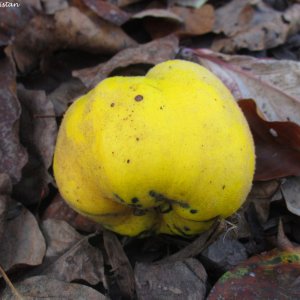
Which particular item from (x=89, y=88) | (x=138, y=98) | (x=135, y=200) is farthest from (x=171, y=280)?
(x=89, y=88)

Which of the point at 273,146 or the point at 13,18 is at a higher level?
the point at 13,18

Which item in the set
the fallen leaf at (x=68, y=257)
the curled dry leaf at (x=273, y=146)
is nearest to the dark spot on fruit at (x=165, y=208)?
the fallen leaf at (x=68, y=257)

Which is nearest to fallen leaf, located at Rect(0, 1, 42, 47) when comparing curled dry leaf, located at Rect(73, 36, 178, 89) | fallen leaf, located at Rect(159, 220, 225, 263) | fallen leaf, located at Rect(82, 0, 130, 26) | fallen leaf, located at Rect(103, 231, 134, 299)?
fallen leaf, located at Rect(82, 0, 130, 26)

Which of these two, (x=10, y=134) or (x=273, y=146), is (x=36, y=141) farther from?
(x=273, y=146)

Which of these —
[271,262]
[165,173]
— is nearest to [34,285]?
[165,173]

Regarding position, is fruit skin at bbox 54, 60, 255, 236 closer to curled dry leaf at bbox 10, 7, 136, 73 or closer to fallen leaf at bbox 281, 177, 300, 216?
fallen leaf at bbox 281, 177, 300, 216

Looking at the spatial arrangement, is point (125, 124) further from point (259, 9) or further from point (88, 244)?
point (259, 9)
